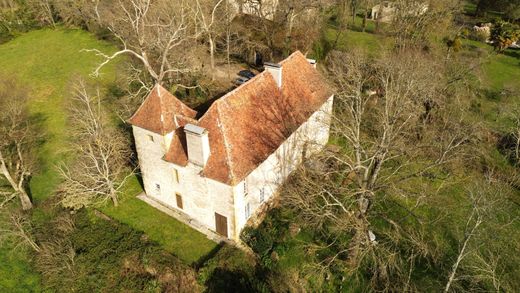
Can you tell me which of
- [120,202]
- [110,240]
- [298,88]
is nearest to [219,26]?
[298,88]

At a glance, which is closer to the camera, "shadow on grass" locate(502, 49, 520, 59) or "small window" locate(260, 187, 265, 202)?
"small window" locate(260, 187, 265, 202)

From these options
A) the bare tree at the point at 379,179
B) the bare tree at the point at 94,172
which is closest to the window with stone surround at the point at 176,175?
the bare tree at the point at 94,172

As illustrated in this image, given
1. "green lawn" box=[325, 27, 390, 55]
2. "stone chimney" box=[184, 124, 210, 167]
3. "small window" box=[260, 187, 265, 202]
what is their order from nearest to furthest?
"stone chimney" box=[184, 124, 210, 167], "small window" box=[260, 187, 265, 202], "green lawn" box=[325, 27, 390, 55]

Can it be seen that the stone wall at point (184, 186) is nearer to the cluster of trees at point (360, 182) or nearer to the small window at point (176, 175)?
the small window at point (176, 175)

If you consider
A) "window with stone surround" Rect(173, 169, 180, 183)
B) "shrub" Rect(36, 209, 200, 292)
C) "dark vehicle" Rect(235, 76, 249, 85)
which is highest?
"window with stone surround" Rect(173, 169, 180, 183)

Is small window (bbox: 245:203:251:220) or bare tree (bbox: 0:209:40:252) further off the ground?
small window (bbox: 245:203:251:220)

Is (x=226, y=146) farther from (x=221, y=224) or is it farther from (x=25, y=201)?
(x=25, y=201)

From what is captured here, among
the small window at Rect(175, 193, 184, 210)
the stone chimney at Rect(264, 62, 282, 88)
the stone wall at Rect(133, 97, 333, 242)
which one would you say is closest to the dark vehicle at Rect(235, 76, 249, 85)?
the stone wall at Rect(133, 97, 333, 242)

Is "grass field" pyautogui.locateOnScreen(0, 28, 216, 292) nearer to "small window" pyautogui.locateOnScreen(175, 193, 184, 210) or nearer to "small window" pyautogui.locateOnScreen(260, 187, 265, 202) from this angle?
"small window" pyautogui.locateOnScreen(175, 193, 184, 210)

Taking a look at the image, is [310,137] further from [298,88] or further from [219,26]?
[219,26]
